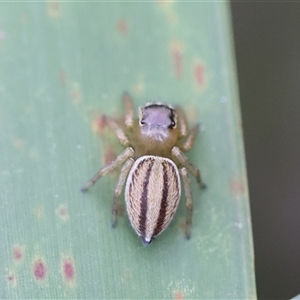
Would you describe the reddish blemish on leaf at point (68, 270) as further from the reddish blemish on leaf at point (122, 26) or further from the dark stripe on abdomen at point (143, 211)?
the reddish blemish on leaf at point (122, 26)

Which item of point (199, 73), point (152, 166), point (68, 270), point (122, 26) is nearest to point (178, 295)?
point (68, 270)

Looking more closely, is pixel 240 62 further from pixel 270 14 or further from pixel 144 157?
pixel 144 157

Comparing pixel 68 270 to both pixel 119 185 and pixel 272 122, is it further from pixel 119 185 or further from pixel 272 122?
pixel 272 122

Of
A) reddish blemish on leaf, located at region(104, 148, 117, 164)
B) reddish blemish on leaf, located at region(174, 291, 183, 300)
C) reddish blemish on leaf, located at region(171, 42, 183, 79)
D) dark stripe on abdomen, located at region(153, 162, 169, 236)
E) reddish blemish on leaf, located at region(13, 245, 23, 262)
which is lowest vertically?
reddish blemish on leaf, located at region(174, 291, 183, 300)

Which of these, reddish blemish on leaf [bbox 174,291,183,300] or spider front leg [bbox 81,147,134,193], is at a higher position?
spider front leg [bbox 81,147,134,193]

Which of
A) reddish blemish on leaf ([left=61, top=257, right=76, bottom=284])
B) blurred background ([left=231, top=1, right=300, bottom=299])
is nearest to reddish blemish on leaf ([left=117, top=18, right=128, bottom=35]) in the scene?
blurred background ([left=231, top=1, right=300, bottom=299])

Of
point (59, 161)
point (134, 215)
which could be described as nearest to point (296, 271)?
point (134, 215)

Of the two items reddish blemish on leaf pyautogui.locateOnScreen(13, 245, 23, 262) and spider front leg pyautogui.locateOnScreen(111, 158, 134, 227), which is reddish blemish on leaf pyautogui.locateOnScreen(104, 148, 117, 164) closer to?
spider front leg pyautogui.locateOnScreen(111, 158, 134, 227)

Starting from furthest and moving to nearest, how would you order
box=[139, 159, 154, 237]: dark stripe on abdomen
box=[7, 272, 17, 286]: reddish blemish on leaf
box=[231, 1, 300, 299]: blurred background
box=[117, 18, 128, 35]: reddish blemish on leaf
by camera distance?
box=[231, 1, 300, 299]: blurred background < box=[117, 18, 128, 35]: reddish blemish on leaf < box=[139, 159, 154, 237]: dark stripe on abdomen < box=[7, 272, 17, 286]: reddish blemish on leaf
